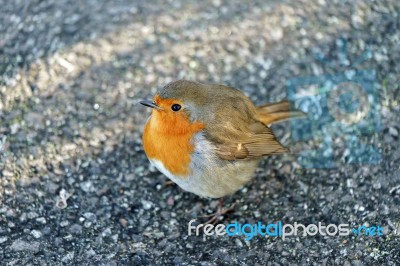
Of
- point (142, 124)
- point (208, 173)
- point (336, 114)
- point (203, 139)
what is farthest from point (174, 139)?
point (336, 114)

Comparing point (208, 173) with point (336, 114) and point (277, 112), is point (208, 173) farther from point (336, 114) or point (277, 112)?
point (336, 114)

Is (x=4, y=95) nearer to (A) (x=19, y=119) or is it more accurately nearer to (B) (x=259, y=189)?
(A) (x=19, y=119)

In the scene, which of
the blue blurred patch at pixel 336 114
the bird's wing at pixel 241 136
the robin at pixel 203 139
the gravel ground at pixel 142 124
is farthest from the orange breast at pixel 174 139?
the blue blurred patch at pixel 336 114

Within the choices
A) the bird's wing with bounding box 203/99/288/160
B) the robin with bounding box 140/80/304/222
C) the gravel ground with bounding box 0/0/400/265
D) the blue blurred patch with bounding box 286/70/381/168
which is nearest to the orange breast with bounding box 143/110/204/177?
the robin with bounding box 140/80/304/222

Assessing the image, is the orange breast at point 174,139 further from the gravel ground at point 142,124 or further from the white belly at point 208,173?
the gravel ground at point 142,124

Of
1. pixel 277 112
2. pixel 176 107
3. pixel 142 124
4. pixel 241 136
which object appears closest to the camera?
pixel 176 107

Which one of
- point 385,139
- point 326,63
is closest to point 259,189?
point 385,139
